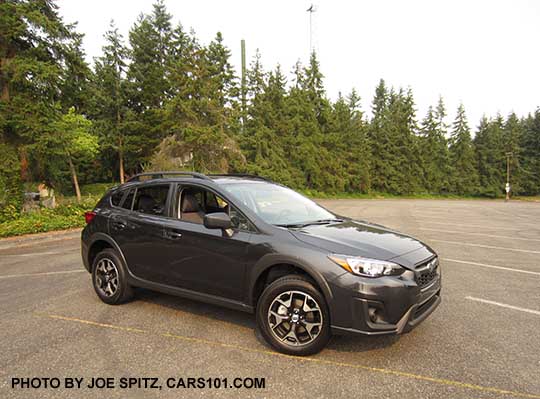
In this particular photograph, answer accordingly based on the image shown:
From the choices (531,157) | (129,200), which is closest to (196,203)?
(129,200)

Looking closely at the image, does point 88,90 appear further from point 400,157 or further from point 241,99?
point 400,157

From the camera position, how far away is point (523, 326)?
385 cm

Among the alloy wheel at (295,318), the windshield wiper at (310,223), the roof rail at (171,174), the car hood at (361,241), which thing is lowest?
the alloy wheel at (295,318)

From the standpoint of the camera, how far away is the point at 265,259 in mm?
3232

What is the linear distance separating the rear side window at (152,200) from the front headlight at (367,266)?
2.35 m

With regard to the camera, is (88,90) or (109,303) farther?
(88,90)

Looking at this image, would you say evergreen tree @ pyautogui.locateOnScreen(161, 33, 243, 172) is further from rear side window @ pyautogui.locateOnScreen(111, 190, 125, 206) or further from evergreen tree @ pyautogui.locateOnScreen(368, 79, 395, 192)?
evergreen tree @ pyautogui.locateOnScreen(368, 79, 395, 192)

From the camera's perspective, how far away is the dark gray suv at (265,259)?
2900mm

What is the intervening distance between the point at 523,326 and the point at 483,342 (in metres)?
0.84

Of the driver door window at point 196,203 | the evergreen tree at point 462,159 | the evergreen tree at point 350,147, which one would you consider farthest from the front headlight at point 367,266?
the evergreen tree at point 462,159

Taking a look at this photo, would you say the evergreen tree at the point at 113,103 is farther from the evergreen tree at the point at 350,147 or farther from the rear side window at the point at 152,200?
the rear side window at the point at 152,200

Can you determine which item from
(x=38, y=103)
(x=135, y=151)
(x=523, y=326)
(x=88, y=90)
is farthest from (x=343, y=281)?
(x=135, y=151)

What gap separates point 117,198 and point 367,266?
11.9ft

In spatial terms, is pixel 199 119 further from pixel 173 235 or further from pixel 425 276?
pixel 425 276
